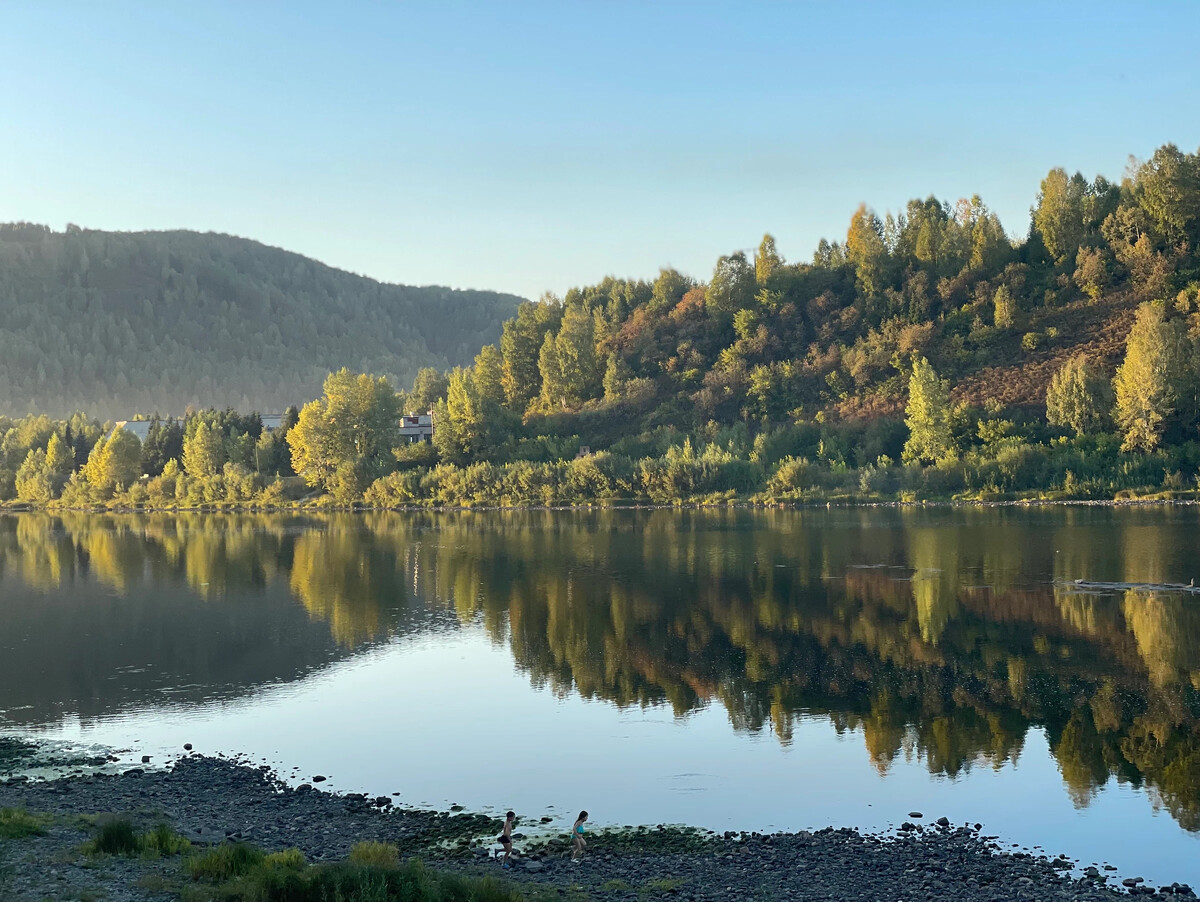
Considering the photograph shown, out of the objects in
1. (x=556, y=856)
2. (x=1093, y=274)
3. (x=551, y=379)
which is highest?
(x=1093, y=274)

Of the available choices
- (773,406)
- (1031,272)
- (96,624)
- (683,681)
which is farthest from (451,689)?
(1031,272)

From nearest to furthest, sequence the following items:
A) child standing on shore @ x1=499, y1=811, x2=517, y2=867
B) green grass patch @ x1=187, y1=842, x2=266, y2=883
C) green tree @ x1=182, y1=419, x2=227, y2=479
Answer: green grass patch @ x1=187, y1=842, x2=266, y2=883 → child standing on shore @ x1=499, y1=811, x2=517, y2=867 → green tree @ x1=182, y1=419, x2=227, y2=479

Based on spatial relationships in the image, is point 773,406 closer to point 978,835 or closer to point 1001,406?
point 1001,406

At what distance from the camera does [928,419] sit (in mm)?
83938

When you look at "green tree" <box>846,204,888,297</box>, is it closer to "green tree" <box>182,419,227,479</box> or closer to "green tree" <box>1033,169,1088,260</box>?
"green tree" <box>1033,169,1088,260</box>

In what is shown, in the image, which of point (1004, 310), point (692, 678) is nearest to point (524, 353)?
point (1004, 310)

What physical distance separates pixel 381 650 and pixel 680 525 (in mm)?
39500

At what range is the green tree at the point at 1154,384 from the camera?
76938 millimetres

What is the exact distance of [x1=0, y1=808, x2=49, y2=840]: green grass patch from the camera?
15523mm

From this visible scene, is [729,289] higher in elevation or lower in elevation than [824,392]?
higher

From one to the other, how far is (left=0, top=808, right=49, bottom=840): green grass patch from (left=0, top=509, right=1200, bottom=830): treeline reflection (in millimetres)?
12644

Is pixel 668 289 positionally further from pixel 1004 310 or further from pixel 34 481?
pixel 34 481

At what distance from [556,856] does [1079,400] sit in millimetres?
74636

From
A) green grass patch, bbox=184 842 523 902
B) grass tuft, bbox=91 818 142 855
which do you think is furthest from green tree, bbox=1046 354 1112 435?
grass tuft, bbox=91 818 142 855
